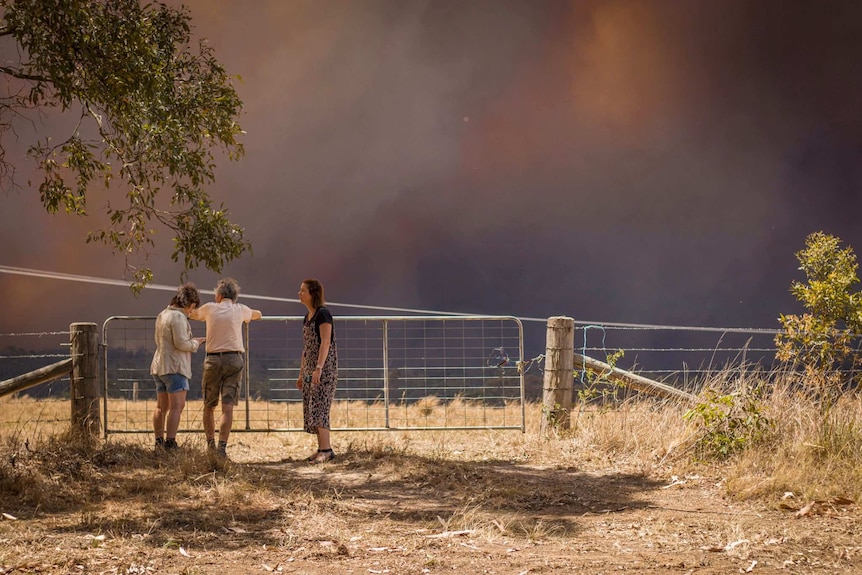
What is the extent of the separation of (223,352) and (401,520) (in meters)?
3.09

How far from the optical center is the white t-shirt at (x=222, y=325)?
8438 millimetres

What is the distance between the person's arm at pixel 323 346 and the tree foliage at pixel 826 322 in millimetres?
4506

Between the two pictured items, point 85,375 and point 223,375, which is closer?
point 223,375

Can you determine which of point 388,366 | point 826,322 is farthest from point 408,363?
point 826,322

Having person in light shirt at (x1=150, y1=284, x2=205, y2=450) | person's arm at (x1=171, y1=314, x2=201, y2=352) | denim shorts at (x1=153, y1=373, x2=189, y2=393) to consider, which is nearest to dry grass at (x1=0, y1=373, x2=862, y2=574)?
person in light shirt at (x1=150, y1=284, x2=205, y2=450)

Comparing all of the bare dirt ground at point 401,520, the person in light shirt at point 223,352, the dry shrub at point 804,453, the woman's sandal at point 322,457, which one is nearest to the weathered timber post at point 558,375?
the bare dirt ground at point 401,520

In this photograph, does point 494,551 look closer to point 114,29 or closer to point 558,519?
point 558,519

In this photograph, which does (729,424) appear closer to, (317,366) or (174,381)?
(317,366)

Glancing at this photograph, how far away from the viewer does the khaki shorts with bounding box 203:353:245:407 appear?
27.7ft

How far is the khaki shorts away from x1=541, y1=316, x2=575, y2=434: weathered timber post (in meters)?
3.50

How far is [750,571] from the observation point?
4703 millimetres

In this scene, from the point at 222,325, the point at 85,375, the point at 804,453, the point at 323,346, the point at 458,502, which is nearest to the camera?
the point at 458,502

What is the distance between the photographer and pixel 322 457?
8570mm

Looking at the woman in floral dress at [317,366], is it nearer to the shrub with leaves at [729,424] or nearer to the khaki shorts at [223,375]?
the khaki shorts at [223,375]
